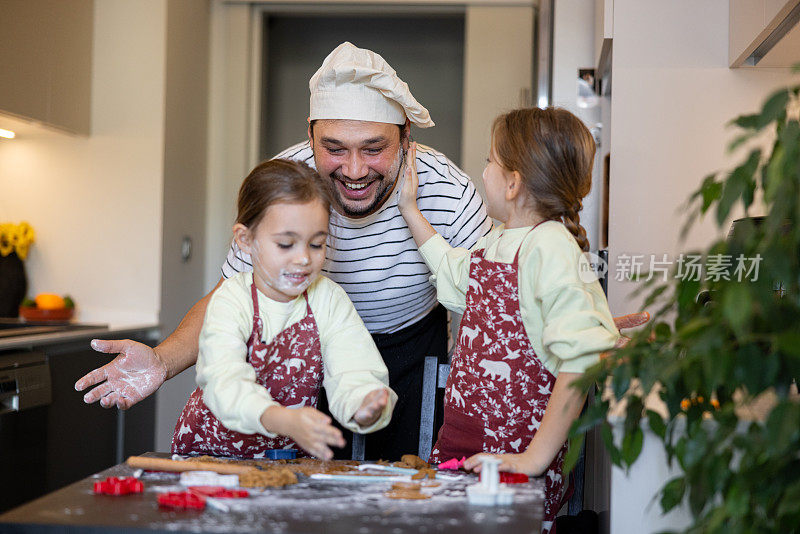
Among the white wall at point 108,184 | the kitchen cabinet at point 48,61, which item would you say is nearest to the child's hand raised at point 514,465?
the kitchen cabinet at point 48,61

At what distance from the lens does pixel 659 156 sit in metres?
2.08

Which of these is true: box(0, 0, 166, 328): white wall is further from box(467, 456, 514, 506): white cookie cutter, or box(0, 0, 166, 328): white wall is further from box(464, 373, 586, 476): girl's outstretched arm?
box(467, 456, 514, 506): white cookie cutter

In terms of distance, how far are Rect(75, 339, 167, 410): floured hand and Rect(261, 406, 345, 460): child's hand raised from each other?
0.47m

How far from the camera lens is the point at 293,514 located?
912 millimetres

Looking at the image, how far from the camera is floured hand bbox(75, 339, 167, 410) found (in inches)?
54.9

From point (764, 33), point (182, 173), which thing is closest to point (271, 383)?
point (764, 33)

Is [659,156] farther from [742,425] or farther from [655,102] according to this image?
[742,425]

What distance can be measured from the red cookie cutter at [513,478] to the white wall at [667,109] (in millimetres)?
1076

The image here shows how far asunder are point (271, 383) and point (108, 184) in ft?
7.08

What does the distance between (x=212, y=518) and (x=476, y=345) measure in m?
0.57

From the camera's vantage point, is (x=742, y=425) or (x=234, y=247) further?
(x=234, y=247)

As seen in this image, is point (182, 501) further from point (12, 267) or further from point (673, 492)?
point (12, 267)

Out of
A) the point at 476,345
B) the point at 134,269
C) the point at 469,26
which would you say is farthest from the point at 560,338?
the point at 469,26

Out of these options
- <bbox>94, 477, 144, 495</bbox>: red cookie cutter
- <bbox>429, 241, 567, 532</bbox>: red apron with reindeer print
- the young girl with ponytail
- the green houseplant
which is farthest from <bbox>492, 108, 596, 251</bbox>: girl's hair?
<bbox>94, 477, 144, 495</bbox>: red cookie cutter
